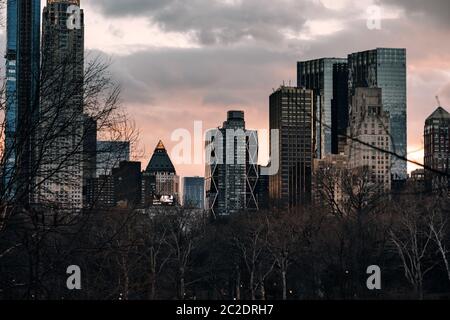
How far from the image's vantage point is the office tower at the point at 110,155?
1245cm

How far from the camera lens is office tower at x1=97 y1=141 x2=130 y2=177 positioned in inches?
490

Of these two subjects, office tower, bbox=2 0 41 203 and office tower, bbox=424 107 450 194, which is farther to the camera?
office tower, bbox=2 0 41 203

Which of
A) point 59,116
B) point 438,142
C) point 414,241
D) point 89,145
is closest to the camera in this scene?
point 438,142

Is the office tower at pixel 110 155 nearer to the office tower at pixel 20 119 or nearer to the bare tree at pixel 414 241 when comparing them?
the office tower at pixel 20 119

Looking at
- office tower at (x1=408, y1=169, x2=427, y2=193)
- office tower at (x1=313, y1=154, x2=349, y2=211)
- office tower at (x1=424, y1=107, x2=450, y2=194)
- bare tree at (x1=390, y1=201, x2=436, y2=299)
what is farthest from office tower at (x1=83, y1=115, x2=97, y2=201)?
bare tree at (x1=390, y1=201, x2=436, y2=299)

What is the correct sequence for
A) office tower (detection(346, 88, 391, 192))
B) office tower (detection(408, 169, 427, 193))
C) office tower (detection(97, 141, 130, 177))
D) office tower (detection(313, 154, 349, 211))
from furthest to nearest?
office tower (detection(313, 154, 349, 211))
office tower (detection(97, 141, 130, 177))
office tower (detection(408, 169, 427, 193))
office tower (detection(346, 88, 391, 192))

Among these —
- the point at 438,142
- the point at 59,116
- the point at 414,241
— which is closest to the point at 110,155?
the point at 59,116

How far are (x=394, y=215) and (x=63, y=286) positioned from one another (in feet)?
162

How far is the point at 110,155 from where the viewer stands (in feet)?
41.4

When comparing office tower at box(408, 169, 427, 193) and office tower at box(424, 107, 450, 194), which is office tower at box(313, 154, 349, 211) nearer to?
office tower at box(408, 169, 427, 193)

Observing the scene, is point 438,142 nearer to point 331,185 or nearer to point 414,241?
point 414,241

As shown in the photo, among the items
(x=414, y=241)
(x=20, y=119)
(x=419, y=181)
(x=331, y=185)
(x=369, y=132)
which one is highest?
(x=369, y=132)

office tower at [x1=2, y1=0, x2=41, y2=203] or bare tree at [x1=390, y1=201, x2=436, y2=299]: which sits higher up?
office tower at [x1=2, y1=0, x2=41, y2=203]

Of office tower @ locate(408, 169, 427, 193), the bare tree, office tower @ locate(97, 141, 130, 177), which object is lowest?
the bare tree
